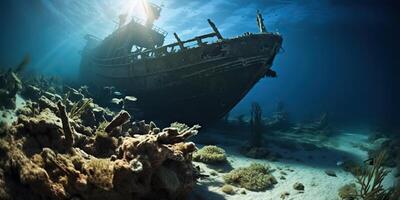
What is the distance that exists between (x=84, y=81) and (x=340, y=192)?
26696 millimetres

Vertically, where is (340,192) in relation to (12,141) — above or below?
below

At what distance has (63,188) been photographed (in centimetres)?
423

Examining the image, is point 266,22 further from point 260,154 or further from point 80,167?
point 80,167

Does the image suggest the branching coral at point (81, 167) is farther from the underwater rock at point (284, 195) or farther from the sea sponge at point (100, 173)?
the underwater rock at point (284, 195)

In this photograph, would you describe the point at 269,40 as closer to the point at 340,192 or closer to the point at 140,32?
the point at 340,192

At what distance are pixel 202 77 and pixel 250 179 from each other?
24.1ft

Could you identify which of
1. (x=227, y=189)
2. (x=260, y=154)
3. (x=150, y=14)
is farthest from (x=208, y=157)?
(x=150, y=14)

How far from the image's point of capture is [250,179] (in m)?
7.93

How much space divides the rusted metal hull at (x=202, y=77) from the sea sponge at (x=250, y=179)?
6449mm

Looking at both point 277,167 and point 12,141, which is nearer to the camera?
point 12,141

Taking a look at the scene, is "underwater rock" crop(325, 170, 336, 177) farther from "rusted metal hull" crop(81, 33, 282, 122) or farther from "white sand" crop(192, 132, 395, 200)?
"rusted metal hull" crop(81, 33, 282, 122)

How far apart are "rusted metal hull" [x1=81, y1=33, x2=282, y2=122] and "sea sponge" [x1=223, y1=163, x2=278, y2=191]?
6449 mm

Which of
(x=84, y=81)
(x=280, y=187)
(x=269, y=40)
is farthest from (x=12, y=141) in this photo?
(x=84, y=81)

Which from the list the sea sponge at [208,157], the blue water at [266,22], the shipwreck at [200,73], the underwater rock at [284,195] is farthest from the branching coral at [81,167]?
the blue water at [266,22]
